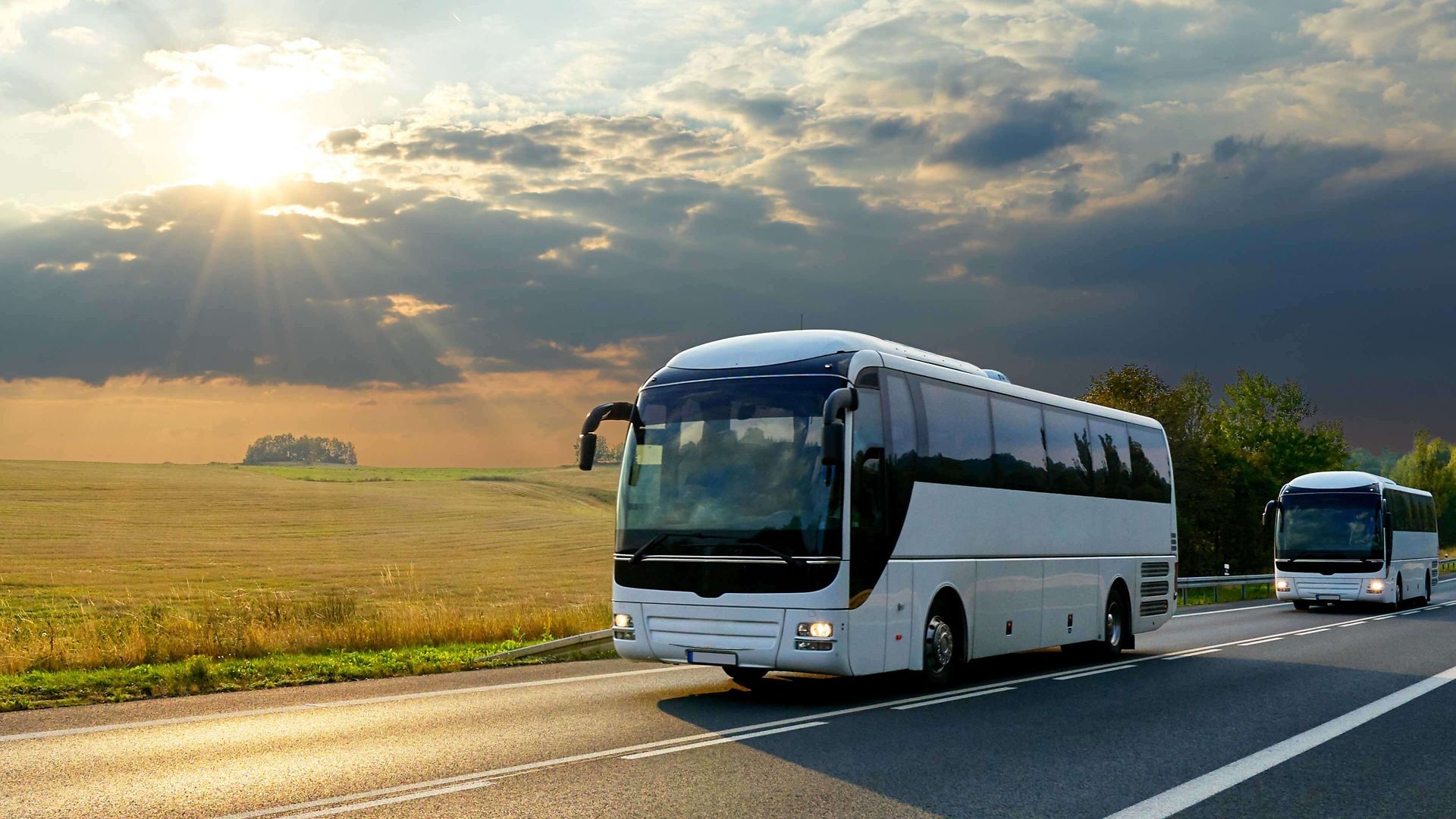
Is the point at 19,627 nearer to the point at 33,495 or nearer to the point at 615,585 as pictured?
the point at 615,585

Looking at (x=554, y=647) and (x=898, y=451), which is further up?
(x=898, y=451)

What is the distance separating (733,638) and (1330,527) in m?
24.1

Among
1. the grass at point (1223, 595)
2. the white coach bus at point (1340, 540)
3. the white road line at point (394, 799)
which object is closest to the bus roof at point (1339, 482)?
the white coach bus at point (1340, 540)

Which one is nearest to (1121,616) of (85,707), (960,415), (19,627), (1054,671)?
(1054,671)

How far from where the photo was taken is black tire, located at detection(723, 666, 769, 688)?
12.6 m

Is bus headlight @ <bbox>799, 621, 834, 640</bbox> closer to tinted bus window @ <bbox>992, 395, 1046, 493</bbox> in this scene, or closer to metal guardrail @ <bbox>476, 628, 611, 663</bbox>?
tinted bus window @ <bbox>992, 395, 1046, 493</bbox>

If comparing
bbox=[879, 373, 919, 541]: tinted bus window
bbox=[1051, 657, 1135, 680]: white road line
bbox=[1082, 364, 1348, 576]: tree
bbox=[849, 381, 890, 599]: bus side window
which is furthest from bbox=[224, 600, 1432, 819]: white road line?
bbox=[1082, 364, 1348, 576]: tree

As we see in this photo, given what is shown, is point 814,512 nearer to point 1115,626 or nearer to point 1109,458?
point 1109,458

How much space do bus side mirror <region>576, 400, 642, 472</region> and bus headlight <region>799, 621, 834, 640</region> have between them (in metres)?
2.37

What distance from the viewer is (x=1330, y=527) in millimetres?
30859

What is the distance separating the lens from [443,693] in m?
12.3

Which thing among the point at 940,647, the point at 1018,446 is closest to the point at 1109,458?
the point at 1018,446

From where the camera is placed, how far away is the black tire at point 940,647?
12.5 m

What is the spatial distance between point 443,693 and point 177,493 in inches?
2452
